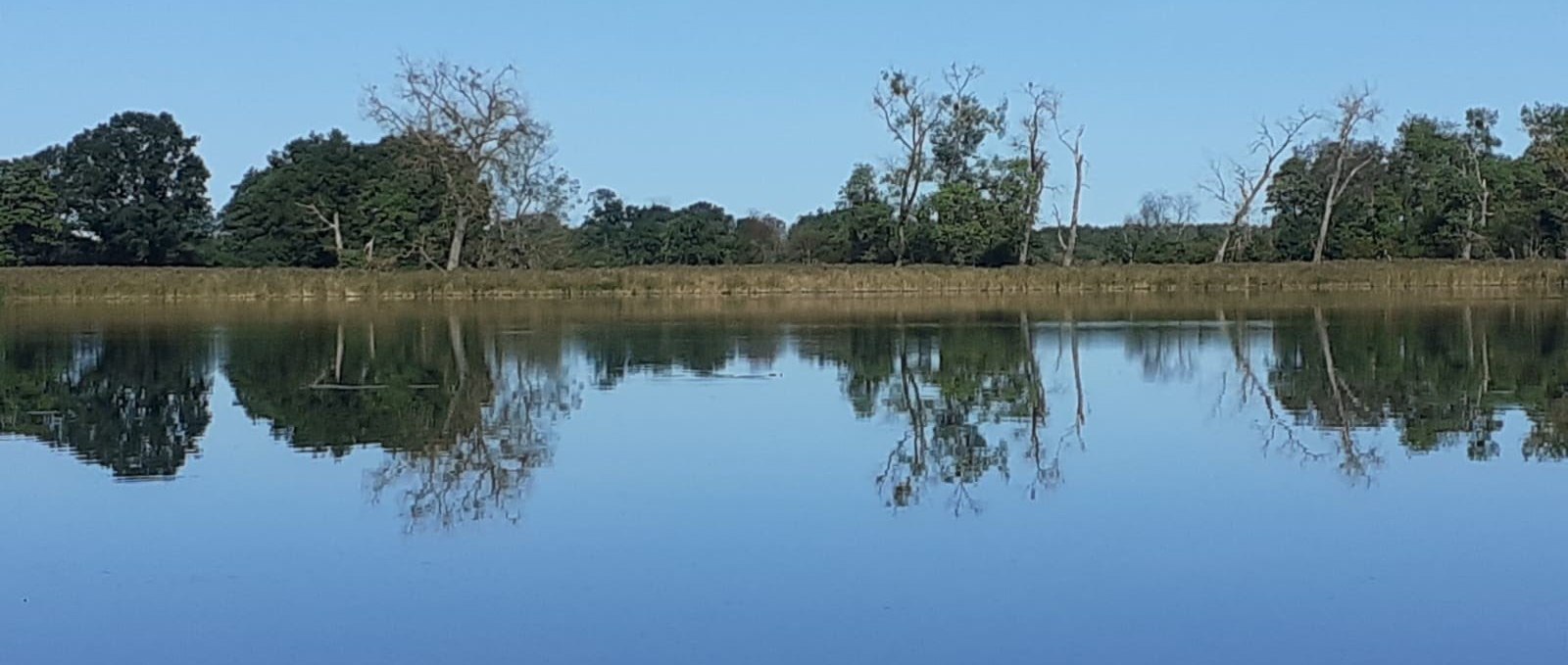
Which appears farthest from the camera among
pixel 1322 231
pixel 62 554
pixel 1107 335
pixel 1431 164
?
pixel 1431 164

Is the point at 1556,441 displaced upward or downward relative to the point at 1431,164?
downward

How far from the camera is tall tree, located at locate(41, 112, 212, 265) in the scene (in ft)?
194

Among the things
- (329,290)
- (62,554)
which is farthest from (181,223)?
(62,554)

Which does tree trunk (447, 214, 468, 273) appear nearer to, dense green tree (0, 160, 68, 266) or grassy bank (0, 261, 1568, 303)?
grassy bank (0, 261, 1568, 303)

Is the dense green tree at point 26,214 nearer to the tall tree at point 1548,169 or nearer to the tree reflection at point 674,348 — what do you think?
the tree reflection at point 674,348

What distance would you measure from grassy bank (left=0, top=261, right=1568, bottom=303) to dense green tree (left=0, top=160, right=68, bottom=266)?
12.1 metres

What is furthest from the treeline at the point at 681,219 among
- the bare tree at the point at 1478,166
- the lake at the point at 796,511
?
the lake at the point at 796,511

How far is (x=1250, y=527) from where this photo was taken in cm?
763

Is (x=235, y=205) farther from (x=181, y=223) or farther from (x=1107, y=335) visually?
(x=1107, y=335)

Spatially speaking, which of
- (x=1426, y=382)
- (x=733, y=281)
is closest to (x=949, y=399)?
(x=1426, y=382)

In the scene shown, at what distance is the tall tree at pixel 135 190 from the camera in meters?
59.1

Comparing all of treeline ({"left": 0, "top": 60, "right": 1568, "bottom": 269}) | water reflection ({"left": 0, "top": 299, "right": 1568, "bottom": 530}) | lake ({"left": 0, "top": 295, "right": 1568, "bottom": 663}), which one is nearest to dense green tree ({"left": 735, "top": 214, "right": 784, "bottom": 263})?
treeline ({"left": 0, "top": 60, "right": 1568, "bottom": 269})

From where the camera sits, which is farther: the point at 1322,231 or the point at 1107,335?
the point at 1322,231

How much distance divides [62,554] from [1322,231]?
4811 centimetres
